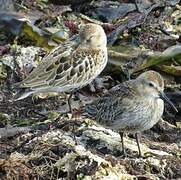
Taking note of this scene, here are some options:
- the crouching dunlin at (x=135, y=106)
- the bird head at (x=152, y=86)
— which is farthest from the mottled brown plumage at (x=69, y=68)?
the bird head at (x=152, y=86)

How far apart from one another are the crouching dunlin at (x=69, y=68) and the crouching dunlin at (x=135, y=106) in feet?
2.69

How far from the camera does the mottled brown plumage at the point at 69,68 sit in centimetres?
839

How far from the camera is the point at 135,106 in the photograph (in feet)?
24.8

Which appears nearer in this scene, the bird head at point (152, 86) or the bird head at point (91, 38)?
the bird head at point (152, 86)

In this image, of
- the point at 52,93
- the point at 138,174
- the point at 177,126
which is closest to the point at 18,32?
the point at 52,93

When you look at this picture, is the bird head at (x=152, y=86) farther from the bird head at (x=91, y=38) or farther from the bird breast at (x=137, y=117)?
the bird head at (x=91, y=38)

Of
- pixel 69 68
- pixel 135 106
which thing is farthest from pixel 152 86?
pixel 69 68

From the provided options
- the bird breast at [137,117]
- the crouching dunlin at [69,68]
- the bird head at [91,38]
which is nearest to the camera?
the bird breast at [137,117]

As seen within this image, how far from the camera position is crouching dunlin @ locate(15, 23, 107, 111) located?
8391mm

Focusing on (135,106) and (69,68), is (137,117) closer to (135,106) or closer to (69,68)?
(135,106)

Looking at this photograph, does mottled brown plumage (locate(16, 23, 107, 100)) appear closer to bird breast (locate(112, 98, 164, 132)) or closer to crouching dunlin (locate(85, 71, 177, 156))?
crouching dunlin (locate(85, 71, 177, 156))

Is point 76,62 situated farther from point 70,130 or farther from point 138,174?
point 138,174

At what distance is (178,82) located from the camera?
9.48 meters

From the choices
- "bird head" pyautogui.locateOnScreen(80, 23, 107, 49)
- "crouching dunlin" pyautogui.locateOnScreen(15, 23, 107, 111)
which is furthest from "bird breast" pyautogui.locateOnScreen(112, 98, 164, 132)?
"bird head" pyautogui.locateOnScreen(80, 23, 107, 49)
